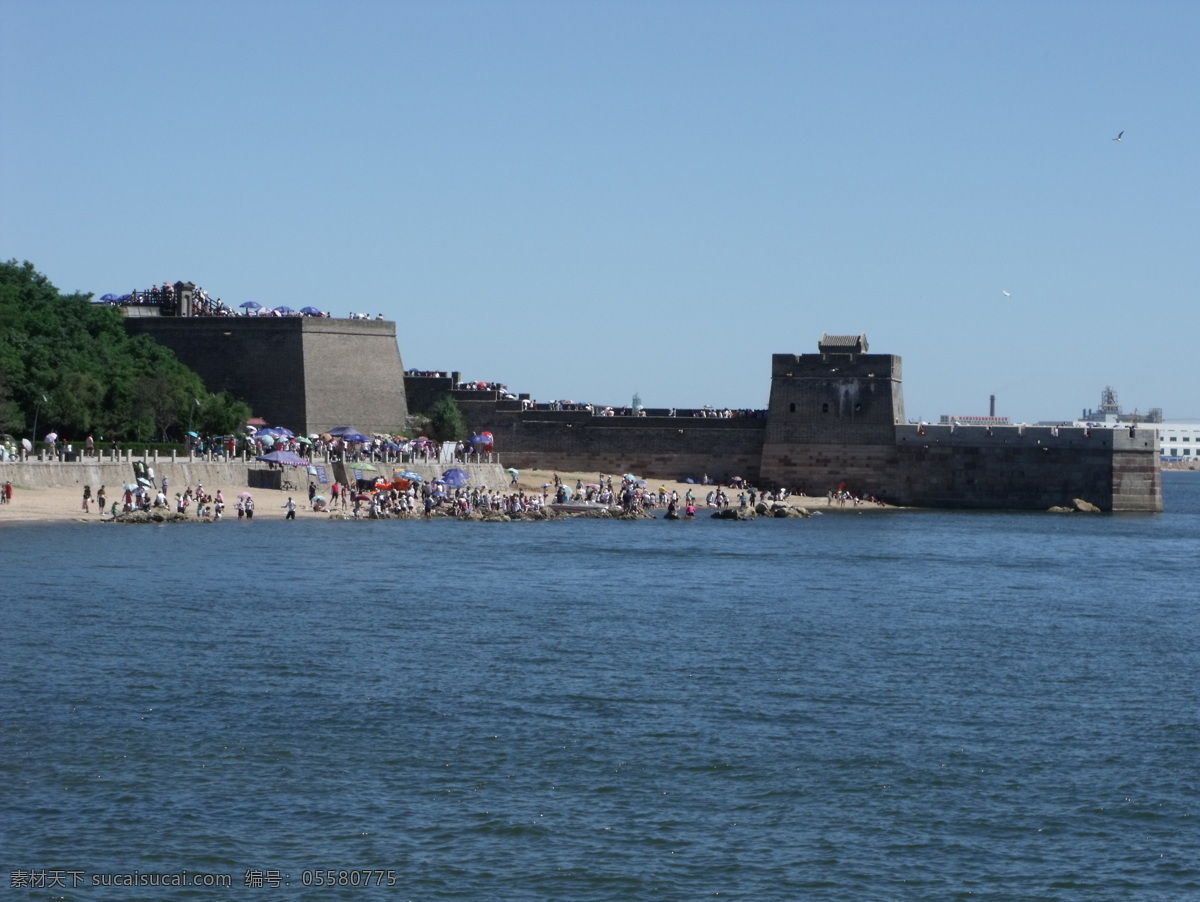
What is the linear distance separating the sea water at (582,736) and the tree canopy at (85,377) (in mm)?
20888

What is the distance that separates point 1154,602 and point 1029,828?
19.2m

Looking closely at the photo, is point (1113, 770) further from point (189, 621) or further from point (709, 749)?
point (189, 621)

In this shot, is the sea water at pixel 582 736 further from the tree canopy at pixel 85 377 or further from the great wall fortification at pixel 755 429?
the great wall fortification at pixel 755 429

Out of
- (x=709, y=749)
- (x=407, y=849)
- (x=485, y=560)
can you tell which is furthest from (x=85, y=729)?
(x=485, y=560)

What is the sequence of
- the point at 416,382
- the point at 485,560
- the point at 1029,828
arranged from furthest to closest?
the point at 416,382, the point at 485,560, the point at 1029,828

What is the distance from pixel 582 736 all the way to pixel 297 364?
48731 millimetres

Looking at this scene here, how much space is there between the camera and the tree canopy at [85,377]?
56969 millimetres

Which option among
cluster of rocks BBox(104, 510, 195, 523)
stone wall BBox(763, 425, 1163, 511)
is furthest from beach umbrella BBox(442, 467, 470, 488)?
stone wall BBox(763, 425, 1163, 511)

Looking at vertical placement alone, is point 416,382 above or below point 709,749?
above

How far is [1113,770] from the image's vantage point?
1875cm

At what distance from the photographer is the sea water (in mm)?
15312

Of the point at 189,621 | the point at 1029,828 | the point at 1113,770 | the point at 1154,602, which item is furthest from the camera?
the point at 1154,602

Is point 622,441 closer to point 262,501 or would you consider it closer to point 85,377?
point 262,501

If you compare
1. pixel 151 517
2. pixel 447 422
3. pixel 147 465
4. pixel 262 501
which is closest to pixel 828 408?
pixel 447 422
